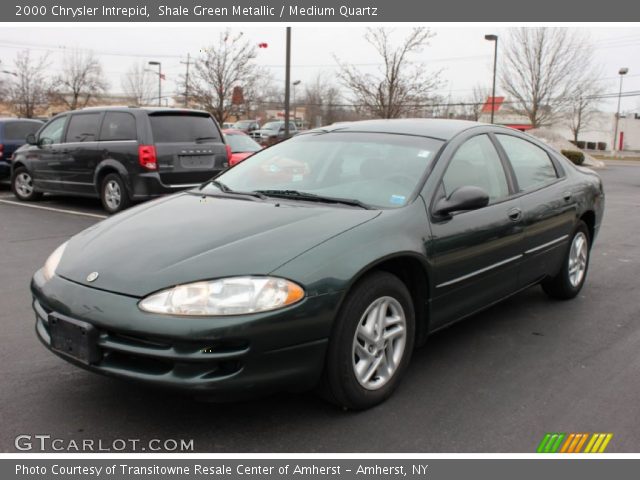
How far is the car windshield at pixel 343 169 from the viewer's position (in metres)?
3.60

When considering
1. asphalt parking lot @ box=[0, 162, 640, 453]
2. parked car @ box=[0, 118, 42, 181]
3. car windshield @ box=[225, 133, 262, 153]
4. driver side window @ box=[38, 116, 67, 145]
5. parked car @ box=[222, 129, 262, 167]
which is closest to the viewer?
asphalt parking lot @ box=[0, 162, 640, 453]

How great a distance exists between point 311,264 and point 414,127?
1.74 meters

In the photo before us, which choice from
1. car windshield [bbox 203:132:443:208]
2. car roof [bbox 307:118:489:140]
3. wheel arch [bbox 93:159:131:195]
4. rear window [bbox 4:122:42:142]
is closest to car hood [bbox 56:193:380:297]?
car windshield [bbox 203:132:443:208]

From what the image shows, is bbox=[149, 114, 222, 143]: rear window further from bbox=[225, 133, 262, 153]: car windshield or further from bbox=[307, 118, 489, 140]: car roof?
bbox=[307, 118, 489, 140]: car roof

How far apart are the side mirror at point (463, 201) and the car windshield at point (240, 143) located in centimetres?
963

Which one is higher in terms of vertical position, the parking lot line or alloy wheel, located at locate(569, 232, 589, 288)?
alloy wheel, located at locate(569, 232, 589, 288)

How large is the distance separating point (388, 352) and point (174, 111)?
7340 millimetres

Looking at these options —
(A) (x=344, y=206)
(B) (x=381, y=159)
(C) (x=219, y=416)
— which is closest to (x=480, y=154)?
(B) (x=381, y=159)

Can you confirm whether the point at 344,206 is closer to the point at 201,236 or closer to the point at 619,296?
the point at 201,236

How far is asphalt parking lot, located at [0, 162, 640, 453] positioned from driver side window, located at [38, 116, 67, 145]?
6.48 metres

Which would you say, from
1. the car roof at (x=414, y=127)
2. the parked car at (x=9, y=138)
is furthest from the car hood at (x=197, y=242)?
the parked car at (x=9, y=138)

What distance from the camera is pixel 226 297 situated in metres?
2.65

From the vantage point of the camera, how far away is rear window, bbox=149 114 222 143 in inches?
365

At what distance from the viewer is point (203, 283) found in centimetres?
267
